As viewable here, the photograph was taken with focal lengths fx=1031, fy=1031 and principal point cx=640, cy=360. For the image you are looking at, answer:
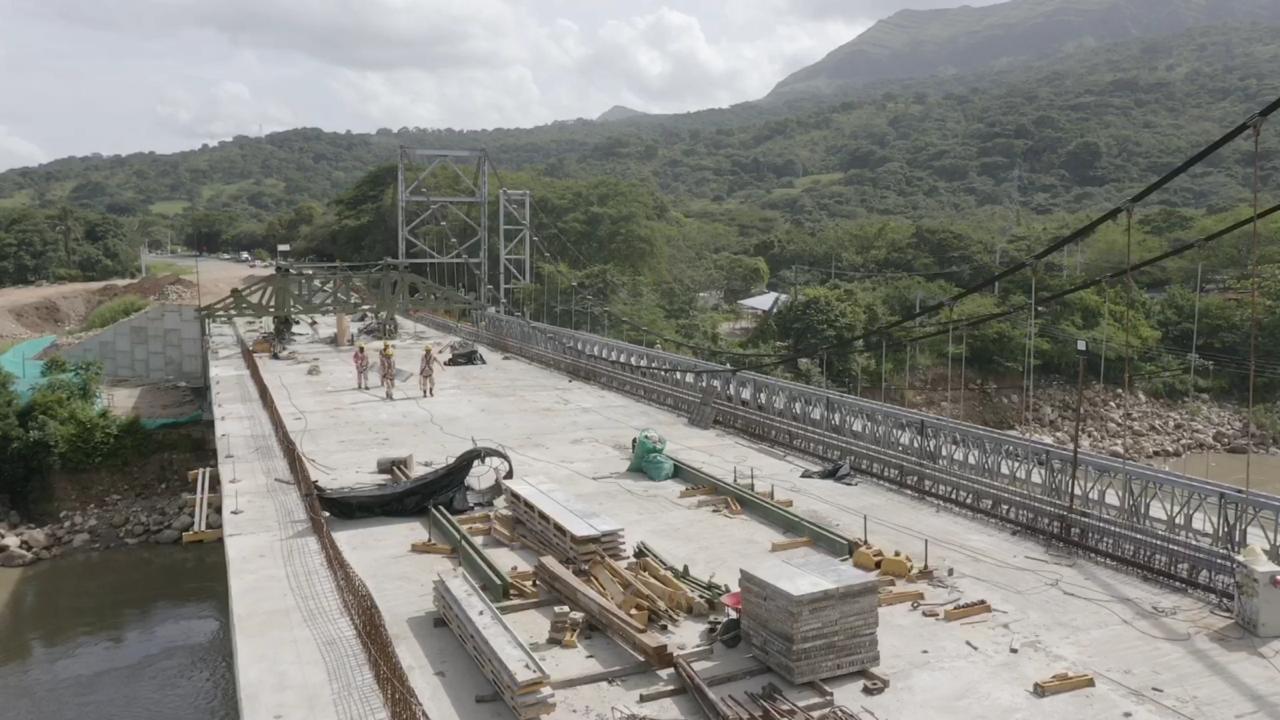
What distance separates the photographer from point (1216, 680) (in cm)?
1020

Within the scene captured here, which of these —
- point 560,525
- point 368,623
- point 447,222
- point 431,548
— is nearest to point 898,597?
point 560,525

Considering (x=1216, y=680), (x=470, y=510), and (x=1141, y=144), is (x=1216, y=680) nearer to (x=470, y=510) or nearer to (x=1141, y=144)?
(x=470, y=510)

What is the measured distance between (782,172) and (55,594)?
153 metres

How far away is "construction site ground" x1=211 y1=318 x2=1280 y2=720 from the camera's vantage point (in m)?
9.85

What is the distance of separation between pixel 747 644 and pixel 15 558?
80.6 feet

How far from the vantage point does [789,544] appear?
47.6 ft

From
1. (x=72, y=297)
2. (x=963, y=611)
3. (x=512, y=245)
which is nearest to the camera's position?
(x=963, y=611)

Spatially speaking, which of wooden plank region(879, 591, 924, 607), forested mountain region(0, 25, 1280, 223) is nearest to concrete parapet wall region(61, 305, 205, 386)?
wooden plank region(879, 591, 924, 607)

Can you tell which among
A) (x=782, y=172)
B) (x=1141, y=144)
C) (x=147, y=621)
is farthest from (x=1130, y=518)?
(x=782, y=172)

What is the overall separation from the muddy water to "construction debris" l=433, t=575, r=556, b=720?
3397 cm

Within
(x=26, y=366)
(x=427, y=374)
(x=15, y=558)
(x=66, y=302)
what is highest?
(x=427, y=374)

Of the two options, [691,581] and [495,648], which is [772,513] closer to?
[691,581]

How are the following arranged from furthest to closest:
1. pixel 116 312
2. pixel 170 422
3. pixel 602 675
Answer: pixel 116 312 < pixel 170 422 < pixel 602 675

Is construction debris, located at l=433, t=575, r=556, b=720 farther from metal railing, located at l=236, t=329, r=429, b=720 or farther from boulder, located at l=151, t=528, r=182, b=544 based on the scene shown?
boulder, located at l=151, t=528, r=182, b=544
